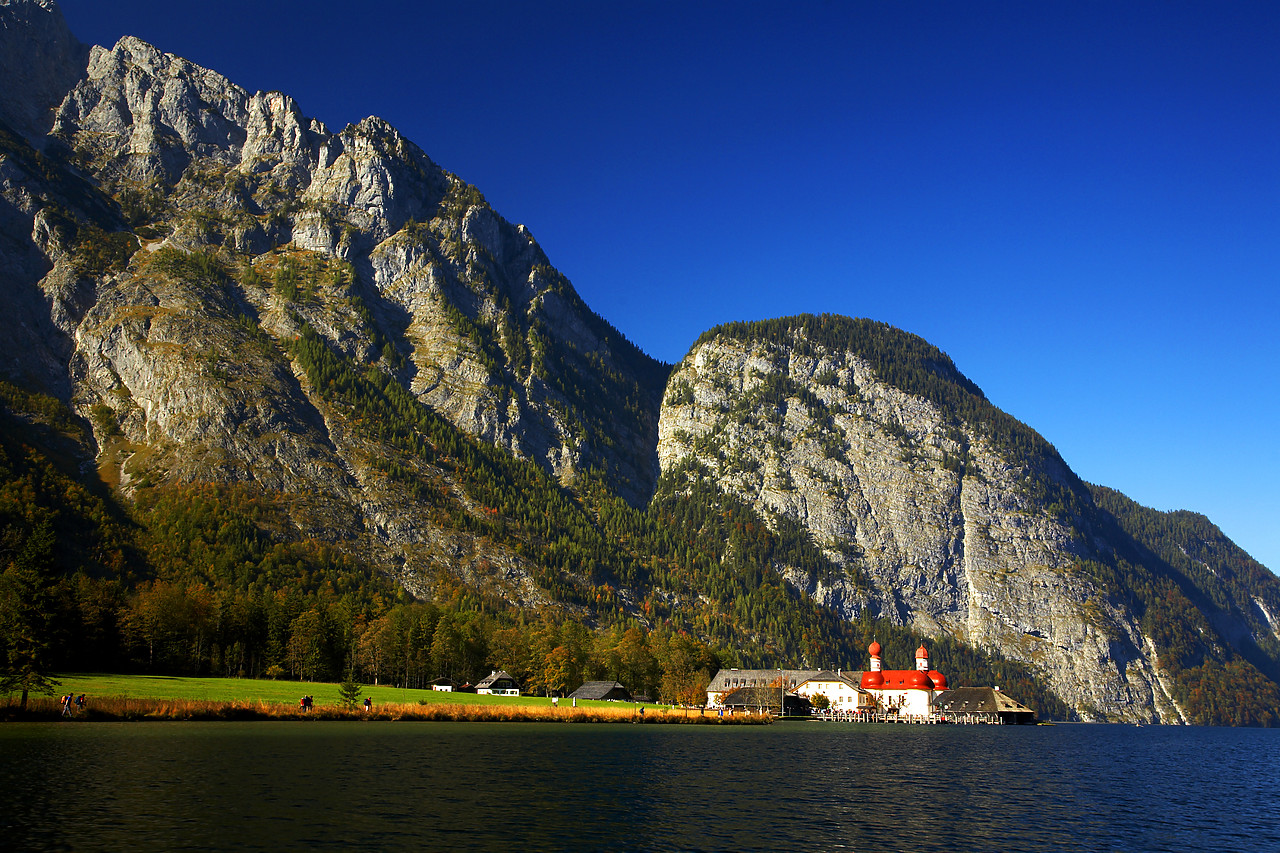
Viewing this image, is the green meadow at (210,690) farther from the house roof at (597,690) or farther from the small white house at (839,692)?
the small white house at (839,692)

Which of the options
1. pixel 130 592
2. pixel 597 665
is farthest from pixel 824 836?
pixel 130 592

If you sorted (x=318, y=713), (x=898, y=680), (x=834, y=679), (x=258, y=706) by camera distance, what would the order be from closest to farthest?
(x=258, y=706), (x=318, y=713), (x=834, y=679), (x=898, y=680)

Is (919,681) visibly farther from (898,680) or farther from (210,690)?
(210,690)

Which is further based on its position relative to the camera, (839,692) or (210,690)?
(839,692)

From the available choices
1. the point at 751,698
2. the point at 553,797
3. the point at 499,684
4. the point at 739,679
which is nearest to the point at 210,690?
the point at 499,684

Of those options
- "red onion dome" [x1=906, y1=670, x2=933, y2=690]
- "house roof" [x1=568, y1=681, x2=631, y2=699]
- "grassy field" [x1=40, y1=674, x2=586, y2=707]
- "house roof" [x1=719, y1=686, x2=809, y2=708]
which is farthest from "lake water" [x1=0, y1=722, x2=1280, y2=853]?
"red onion dome" [x1=906, y1=670, x2=933, y2=690]

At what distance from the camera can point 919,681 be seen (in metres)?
186

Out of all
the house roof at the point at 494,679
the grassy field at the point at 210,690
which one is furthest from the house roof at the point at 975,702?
the grassy field at the point at 210,690

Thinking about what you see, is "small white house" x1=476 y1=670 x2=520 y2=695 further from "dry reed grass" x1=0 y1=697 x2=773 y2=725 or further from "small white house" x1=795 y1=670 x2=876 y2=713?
"small white house" x1=795 y1=670 x2=876 y2=713

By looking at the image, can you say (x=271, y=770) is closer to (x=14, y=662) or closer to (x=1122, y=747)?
(x=14, y=662)

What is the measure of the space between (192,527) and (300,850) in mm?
185865

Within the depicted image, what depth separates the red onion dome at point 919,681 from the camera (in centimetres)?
18538

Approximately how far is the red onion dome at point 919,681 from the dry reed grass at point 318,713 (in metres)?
72.0

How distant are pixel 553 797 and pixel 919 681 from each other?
161117 mm
